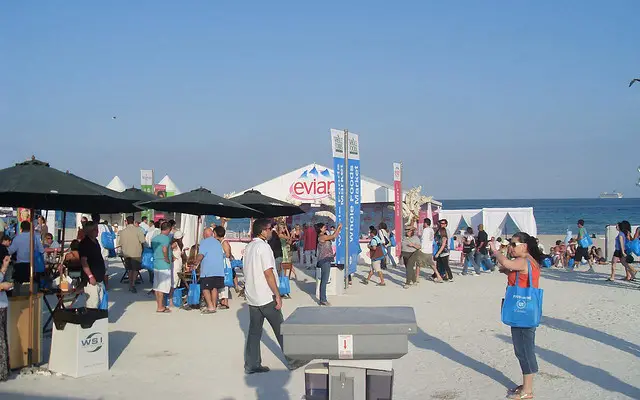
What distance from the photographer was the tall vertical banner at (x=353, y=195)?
14.9m

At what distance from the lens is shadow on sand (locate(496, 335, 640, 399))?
6344 mm

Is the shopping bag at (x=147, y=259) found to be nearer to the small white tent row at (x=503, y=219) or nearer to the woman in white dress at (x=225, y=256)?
the woman in white dress at (x=225, y=256)

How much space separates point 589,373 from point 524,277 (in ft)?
6.32

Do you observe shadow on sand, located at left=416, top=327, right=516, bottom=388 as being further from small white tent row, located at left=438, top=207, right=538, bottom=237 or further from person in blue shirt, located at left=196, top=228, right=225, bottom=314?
small white tent row, located at left=438, top=207, right=538, bottom=237

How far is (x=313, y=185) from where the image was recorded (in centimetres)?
2297

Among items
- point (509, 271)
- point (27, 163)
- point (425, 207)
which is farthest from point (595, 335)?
point (425, 207)

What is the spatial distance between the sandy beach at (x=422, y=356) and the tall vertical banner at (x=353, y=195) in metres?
2.04

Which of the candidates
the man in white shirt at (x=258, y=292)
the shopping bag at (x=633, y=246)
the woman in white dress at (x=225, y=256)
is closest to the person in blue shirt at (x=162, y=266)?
the woman in white dress at (x=225, y=256)

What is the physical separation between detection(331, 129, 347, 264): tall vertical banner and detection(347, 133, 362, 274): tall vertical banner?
0.30 m

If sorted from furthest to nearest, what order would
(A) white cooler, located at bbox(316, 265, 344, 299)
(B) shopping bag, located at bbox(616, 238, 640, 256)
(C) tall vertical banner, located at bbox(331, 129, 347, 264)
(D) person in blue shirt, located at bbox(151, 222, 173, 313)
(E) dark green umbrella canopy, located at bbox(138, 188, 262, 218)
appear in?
1. (B) shopping bag, located at bbox(616, 238, 640, 256)
2. (C) tall vertical banner, located at bbox(331, 129, 347, 264)
3. (A) white cooler, located at bbox(316, 265, 344, 299)
4. (E) dark green umbrella canopy, located at bbox(138, 188, 262, 218)
5. (D) person in blue shirt, located at bbox(151, 222, 173, 313)

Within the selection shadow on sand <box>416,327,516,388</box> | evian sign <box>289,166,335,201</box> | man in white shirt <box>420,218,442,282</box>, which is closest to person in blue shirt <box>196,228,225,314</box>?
shadow on sand <box>416,327,516,388</box>

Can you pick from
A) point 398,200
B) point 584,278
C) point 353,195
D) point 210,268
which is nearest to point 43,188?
point 210,268

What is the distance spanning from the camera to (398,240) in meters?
20.5

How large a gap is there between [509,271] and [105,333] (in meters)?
4.32
